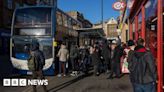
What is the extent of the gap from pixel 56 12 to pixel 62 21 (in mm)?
1304

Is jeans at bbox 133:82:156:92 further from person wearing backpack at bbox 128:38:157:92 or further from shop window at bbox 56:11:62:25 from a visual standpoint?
shop window at bbox 56:11:62:25

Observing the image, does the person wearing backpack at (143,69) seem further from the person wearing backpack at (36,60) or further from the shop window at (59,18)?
the shop window at (59,18)

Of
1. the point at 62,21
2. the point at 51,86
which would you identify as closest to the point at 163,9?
the point at 51,86

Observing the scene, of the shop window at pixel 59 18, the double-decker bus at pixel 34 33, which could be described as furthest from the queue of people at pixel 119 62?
the shop window at pixel 59 18

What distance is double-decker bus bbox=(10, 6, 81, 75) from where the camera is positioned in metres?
17.7

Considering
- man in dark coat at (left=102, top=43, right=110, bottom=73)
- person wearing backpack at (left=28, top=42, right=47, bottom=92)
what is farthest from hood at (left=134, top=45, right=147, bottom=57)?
man in dark coat at (left=102, top=43, right=110, bottom=73)

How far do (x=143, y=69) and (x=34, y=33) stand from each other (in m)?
11.7

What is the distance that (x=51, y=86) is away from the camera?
44.6ft

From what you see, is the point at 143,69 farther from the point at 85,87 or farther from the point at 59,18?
the point at 59,18

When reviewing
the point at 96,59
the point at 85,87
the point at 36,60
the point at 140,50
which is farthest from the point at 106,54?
the point at 140,50

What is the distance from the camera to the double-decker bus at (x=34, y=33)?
1767 centimetres

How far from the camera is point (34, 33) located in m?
18.1

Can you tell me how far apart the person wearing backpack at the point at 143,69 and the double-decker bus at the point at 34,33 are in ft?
35.1

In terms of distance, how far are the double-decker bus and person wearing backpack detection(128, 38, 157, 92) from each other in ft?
35.1
